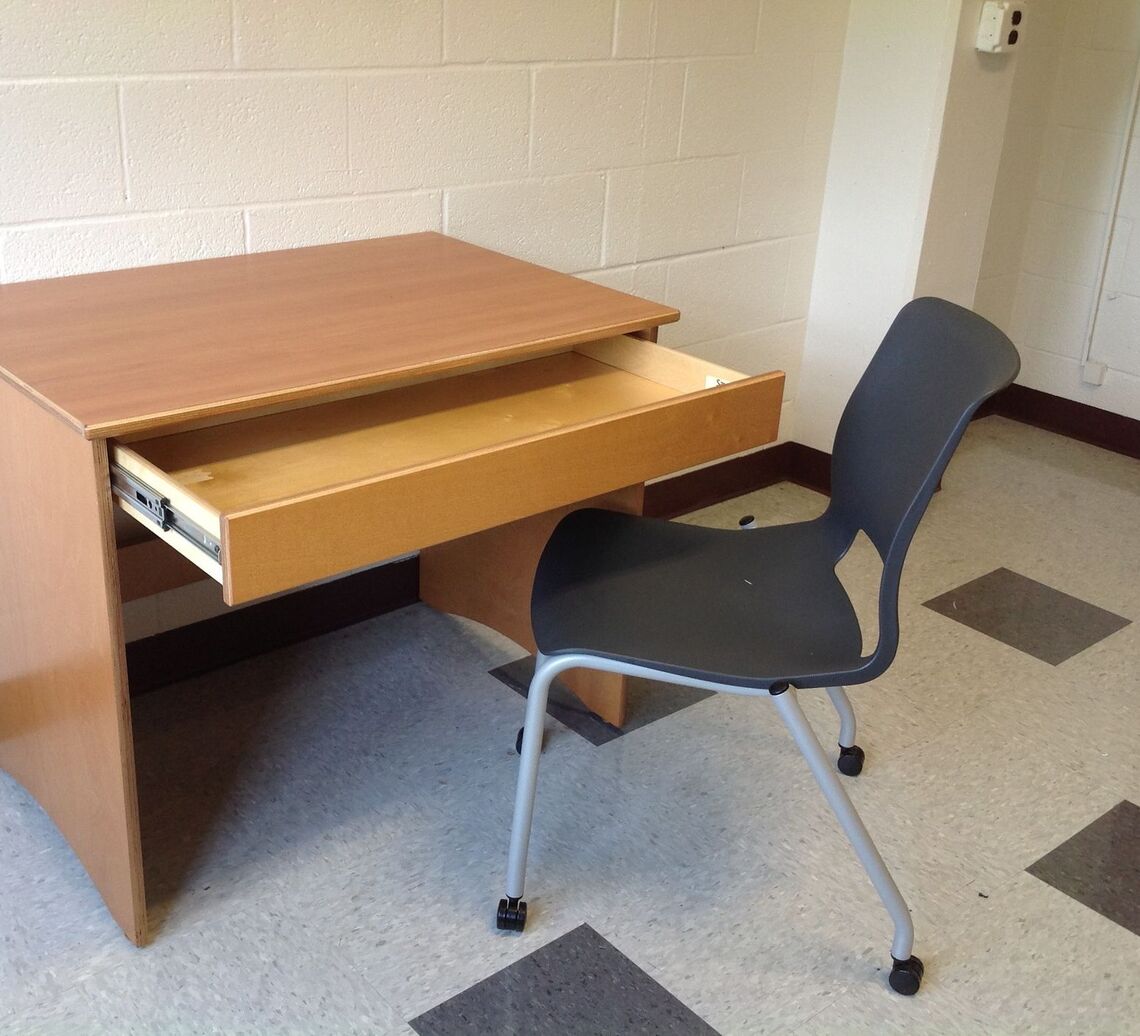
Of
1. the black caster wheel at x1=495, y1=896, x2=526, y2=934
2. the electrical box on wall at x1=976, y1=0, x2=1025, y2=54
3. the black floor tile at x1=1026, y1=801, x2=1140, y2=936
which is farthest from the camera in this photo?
the electrical box on wall at x1=976, y1=0, x2=1025, y2=54

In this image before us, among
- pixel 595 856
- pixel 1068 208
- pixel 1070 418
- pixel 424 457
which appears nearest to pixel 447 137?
pixel 424 457

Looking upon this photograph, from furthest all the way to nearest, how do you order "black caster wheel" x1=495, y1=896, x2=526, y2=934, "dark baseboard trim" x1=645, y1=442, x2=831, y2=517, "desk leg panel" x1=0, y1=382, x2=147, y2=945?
"dark baseboard trim" x1=645, y1=442, x2=831, y2=517
"black caster wheel" x1=495, y1=896, x2=526, y2=934
"desk leg panel" x1=0, y1=382, x2=147, y2=945

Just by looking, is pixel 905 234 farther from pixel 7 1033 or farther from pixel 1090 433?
pixel 7 1033

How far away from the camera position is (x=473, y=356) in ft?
4.99

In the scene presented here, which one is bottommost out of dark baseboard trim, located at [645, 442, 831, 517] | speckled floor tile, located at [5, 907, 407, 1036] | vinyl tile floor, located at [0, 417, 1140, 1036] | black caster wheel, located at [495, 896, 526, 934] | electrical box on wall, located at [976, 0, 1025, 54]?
speckled floor tile, located at [5, 907, 407, 1036]

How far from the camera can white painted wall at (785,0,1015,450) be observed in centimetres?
254

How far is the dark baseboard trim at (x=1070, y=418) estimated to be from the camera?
128 inches

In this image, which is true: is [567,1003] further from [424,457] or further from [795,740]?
[424,457]

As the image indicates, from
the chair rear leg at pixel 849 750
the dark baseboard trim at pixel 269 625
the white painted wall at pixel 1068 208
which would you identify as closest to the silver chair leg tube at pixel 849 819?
the chair rear leg at pixel 849 750

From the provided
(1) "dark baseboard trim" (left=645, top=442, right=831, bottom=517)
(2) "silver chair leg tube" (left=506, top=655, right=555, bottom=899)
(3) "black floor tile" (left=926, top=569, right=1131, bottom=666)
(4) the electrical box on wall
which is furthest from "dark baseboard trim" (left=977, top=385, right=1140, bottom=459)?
(2) "silver chair leg tube" (left=506, top=655, right=555, bottom=899)

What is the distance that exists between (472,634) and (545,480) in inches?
35.3

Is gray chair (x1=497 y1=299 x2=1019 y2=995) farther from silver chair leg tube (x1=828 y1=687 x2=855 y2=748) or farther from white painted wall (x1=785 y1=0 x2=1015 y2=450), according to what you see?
white painted wall (x1=785 y1=0 x2=1015 y2=450)

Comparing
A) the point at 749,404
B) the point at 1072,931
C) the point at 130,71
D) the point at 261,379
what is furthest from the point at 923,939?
the point at 130,71

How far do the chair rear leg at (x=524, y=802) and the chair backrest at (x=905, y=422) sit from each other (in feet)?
1.23
